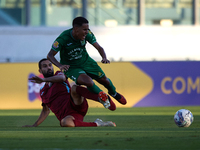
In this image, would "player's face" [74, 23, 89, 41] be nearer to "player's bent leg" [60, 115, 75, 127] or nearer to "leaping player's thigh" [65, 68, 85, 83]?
"leaping player's thigh" [65, 68, 85, 83]

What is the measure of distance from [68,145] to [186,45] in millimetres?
13757

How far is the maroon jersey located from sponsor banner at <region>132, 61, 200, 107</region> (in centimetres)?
542

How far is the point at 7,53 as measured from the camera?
53.4 feet

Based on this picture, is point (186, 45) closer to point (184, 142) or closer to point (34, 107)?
point (34, 107)

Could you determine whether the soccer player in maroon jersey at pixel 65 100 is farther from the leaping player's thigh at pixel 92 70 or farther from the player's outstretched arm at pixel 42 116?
the leaping player's thigh at pixel 92 70

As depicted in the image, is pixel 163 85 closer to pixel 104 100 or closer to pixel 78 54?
pixel 78 54

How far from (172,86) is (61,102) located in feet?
19.2

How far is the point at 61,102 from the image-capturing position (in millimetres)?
6227

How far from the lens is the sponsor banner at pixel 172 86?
452 inches

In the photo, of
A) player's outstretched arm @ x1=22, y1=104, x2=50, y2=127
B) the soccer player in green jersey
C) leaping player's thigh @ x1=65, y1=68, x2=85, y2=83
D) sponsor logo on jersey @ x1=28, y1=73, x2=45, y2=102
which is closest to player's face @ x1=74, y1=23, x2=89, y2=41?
the soccer player in green jersey

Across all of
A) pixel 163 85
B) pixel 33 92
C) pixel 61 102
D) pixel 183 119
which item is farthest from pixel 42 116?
pixel 163 85

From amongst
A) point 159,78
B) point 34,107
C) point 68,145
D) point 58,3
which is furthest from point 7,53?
point 68,145

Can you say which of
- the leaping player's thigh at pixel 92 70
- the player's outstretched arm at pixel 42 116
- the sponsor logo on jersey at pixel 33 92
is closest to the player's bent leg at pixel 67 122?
the player's outstretched arm at pixel 42 116

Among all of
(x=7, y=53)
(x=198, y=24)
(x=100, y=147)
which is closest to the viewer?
(x=100, y=147)
